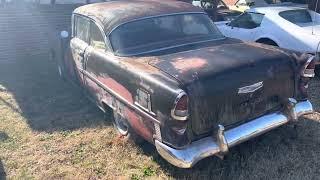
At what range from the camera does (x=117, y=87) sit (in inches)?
167

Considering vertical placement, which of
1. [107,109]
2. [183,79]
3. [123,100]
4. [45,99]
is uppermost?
[183,79]

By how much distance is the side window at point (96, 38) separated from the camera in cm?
480

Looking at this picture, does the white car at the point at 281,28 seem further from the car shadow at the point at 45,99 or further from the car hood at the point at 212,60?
the car shadow at the point at 45,99

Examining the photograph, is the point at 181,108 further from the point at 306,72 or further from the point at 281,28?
the point at 281,28

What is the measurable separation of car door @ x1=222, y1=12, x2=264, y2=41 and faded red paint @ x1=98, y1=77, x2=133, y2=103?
416cm

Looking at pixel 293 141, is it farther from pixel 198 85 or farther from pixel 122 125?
pixel 122 125

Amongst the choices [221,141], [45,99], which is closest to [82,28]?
[45,99]

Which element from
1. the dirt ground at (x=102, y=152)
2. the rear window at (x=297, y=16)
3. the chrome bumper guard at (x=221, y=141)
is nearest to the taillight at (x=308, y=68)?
the chrome bumper guard at (x=221, y=141)

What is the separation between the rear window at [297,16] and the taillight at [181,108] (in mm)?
4787

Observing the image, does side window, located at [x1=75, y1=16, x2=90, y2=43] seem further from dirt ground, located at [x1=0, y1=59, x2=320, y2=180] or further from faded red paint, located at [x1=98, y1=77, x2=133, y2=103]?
dirt ground, located at [x1=0, y1=59, x2=320, y2=180]

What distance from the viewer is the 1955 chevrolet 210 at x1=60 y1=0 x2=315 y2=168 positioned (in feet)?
11.5

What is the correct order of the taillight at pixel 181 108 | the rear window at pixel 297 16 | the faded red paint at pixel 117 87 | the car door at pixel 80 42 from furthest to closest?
the rear window at pixel 297 16 < the car door at pixel 80 42 < the faded red paint at pixel 117 87 < the taillight at pixel 181 108

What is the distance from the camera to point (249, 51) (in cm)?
426

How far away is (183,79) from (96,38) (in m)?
1.95
